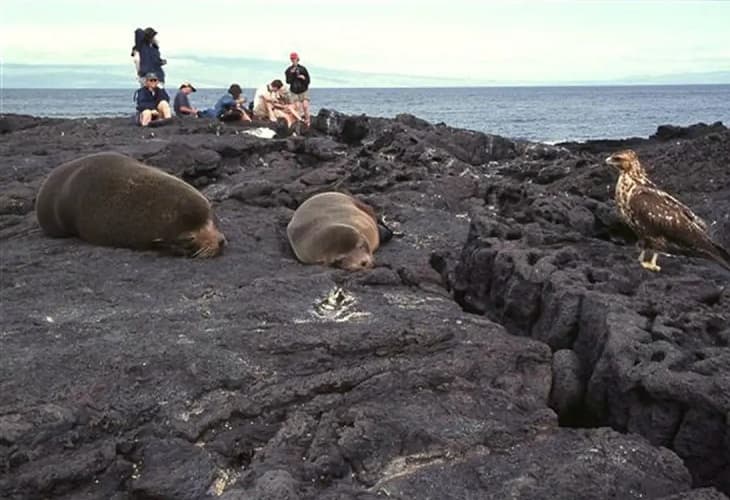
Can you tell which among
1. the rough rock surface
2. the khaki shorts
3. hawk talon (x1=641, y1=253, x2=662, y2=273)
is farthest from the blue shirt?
hawk talon (x1=641, y1=253, x2=662, y2=273)

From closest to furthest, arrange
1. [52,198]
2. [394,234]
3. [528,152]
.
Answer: [52,198] < [394,234] < [528,152]

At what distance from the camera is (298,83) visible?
1978 centimetres

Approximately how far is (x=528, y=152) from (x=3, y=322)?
490 inches

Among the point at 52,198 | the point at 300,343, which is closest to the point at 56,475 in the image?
the point at 300,343

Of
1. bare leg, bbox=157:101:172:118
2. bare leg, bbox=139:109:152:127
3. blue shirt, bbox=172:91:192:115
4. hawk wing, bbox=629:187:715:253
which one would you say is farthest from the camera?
blue shirt, bbox=172:91:192:115

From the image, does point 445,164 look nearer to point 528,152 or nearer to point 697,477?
point 528,152

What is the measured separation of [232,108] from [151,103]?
1.90 metres

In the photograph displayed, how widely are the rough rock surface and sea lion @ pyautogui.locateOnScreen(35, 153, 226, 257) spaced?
19 centimetres

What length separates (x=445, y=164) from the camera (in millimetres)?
12922

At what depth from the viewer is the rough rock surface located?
4.08 meters

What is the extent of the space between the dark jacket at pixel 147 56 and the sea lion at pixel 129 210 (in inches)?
390

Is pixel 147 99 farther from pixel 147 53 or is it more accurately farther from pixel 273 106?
pixel 273 106

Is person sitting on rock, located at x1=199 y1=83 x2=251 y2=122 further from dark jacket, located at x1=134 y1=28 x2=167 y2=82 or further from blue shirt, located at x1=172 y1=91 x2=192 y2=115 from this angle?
dark jacket, located at x1=134 y1=28 x2=167 y2=82

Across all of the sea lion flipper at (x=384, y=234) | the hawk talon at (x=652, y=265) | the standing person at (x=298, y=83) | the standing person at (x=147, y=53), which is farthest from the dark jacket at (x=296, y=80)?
the hawk talon at (x=652, y=265)
